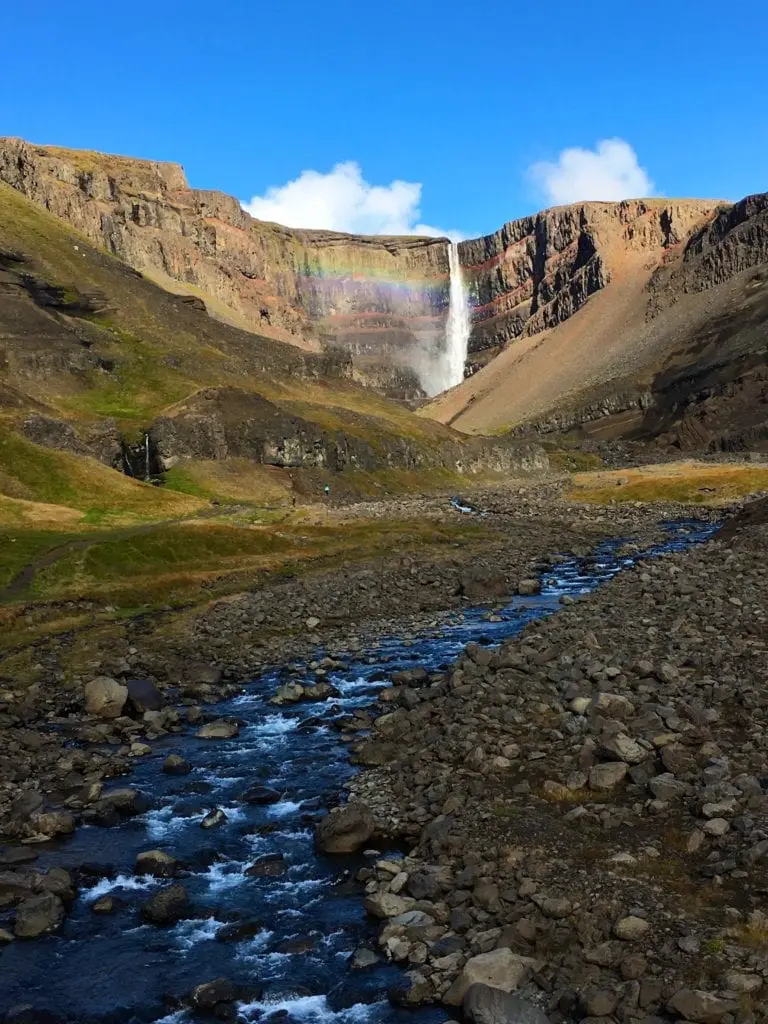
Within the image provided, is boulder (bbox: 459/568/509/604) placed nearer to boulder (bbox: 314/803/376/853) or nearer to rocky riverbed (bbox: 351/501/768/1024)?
rocky riverbed (bbox: 351/501/768/1024)

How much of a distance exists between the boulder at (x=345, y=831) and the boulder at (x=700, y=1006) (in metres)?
8.66

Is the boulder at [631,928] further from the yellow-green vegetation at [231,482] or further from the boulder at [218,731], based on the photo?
the yellow-green vegetation at [231,482]

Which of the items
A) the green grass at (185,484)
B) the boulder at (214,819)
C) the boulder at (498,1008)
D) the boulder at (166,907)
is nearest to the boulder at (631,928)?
the boulder at (498,1008)

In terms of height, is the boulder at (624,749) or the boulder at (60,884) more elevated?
the boulder at (624,749)

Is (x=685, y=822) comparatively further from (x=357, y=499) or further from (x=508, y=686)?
(x=357, y=499)

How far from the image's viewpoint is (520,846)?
17531mm

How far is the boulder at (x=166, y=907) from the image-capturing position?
55.9 ft

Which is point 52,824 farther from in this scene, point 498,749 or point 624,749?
point 624,749

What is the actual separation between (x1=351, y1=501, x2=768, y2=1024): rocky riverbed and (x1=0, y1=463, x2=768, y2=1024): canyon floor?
2.1 inches

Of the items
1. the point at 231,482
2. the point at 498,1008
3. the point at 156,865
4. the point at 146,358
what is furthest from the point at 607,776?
the point at 146,358

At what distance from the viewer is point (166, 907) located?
17156 mm

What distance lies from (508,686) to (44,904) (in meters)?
15.3

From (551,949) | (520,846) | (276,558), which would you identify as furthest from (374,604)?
(551,949)

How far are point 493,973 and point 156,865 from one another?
29.0ft
